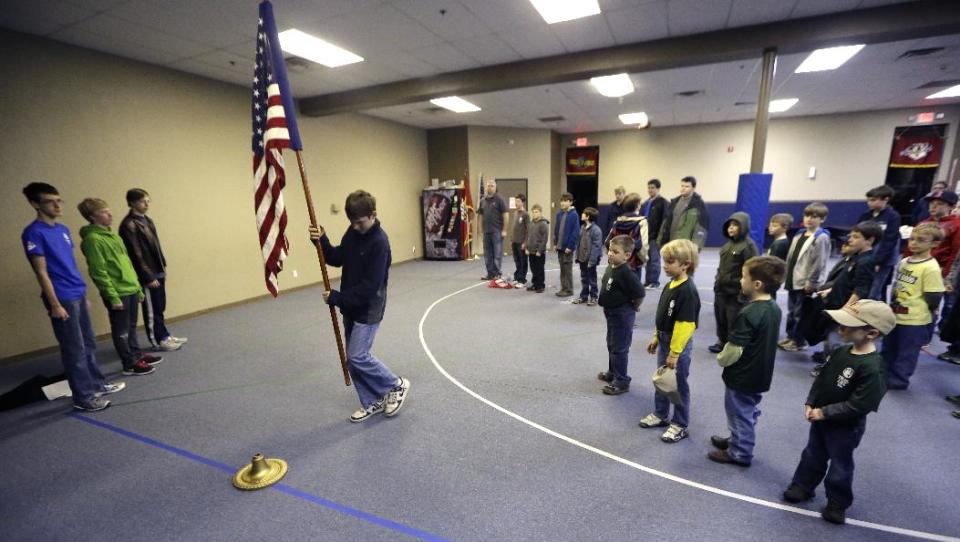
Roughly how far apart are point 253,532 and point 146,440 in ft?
4.94

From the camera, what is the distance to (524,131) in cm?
1125

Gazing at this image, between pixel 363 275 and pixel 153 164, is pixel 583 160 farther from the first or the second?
pixel 363 275

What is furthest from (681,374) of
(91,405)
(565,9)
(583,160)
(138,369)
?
(583,160)

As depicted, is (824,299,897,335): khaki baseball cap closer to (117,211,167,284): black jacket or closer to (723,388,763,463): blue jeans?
(723,388,763,463): blue jeans

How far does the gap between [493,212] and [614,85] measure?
3.09 metres

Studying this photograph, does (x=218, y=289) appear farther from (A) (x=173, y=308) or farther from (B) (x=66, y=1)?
(B) (x=66, y=1)

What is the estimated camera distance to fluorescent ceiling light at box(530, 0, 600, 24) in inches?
157

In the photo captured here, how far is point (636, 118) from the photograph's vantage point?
10.1 m

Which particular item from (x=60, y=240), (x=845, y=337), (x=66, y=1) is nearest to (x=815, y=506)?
(x=845, y=337)

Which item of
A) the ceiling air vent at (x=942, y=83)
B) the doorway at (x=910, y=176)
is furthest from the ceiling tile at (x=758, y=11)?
the doorway at (x=910, y=176)

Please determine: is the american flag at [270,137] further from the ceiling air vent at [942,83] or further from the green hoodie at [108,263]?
the ceiling air vent at [942,83]

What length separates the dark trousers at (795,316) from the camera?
4.10 m

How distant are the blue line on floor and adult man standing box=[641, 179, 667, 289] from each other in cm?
577

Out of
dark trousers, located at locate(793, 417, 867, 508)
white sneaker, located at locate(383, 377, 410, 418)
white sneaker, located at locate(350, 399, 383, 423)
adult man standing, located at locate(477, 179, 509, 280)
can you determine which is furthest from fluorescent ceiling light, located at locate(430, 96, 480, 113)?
dark trousers, located at locate(793, 417, 867, 508)
